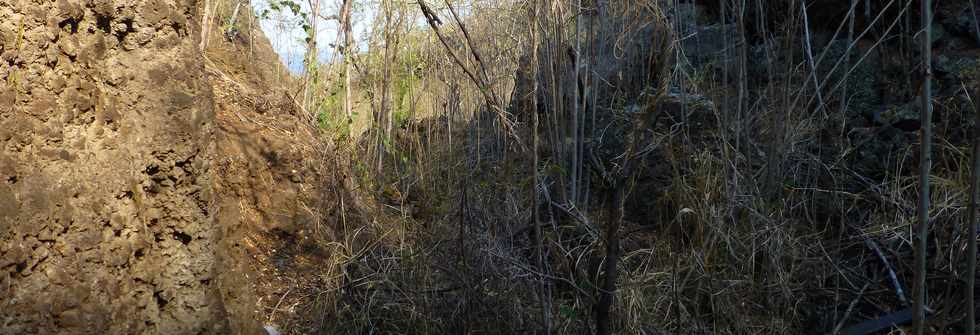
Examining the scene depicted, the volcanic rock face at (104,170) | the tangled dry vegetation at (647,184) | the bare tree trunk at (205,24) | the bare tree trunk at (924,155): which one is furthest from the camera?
the bare tree trunk at (205,24)

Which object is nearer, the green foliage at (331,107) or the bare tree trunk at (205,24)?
the bare tree trunk at (205,24)

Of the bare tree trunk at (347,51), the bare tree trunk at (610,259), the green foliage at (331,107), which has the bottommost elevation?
the bare tree trunk at (610,259)

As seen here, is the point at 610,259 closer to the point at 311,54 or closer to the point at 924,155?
the point at 924,155

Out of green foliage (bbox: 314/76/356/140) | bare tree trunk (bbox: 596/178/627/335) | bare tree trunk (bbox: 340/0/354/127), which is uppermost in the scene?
bare tree trunk (bbox: 340/0/354/127)

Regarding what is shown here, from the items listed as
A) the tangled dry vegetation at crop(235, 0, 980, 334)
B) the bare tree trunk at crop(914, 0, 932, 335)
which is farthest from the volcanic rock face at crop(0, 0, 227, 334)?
the bare tree trunk at crop(914, 0, 932, 335)

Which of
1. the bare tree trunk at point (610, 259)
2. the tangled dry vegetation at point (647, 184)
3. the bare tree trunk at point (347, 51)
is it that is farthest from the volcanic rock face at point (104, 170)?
the bare tree trunk at point (347, 51)

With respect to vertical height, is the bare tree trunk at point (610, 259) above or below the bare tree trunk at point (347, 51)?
below

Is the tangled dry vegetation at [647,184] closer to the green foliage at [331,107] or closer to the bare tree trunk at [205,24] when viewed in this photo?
the green foliage at [331,107]

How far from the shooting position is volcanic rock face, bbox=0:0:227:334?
53.5 inches

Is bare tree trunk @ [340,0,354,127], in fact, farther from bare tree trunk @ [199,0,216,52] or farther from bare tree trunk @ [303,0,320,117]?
bare tree trunk @ [199,0,216,52]

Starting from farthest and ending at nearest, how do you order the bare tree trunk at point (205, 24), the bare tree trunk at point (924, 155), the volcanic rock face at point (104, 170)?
the bare tree trunk at point (205, 24), the bare tree trunk at point (924, 155), the volcanic rock face at point (104, 170)

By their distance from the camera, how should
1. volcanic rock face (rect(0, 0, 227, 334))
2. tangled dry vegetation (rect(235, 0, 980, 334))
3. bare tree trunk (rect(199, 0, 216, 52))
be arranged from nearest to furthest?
1. volcanic rock face (rect(0, 0, 227, 334))
2. tangled dry vegetation (rect(235, 0, 980, 334))
3. bare tree trunk (rect(199, 0, 216, 52))

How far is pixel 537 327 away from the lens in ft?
9.32

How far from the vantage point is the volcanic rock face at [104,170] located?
136cm
